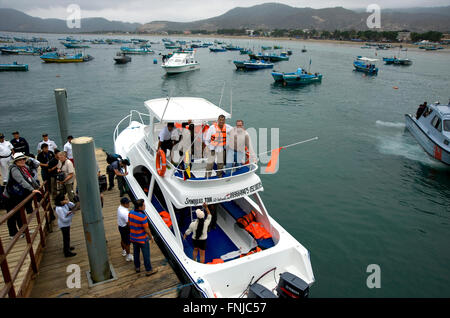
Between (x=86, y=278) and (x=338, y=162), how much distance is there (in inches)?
586

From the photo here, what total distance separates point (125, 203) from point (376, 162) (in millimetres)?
15686

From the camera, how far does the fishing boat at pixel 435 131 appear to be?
1672 centimetres

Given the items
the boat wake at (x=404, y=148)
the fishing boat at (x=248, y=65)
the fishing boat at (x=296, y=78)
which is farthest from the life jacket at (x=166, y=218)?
the fishing boat at (x=248, y=65)

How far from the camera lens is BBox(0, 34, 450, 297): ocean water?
9.59m

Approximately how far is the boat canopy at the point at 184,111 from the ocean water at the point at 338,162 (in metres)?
0.69

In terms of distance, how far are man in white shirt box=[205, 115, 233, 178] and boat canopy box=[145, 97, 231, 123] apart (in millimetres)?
373

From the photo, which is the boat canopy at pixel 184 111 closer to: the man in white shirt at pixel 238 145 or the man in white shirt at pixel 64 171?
the man in white shirt at pixel 238 145

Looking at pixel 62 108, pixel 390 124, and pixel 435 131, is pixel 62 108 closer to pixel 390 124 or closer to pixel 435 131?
pixel 435 131

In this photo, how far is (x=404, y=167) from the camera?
16672 millimetres

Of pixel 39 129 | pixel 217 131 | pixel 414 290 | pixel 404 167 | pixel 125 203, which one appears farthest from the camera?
pixel 39 129

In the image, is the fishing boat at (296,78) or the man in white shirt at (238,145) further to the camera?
the fishing boat at (296,78)

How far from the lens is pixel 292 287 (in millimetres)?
5512
